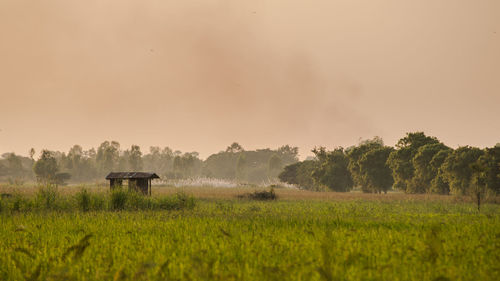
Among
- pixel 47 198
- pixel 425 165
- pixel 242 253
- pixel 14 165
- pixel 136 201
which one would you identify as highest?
pixel 14 165

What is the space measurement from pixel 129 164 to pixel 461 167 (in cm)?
11709

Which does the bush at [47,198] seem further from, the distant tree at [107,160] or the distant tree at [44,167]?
the distant tree at [107,160]

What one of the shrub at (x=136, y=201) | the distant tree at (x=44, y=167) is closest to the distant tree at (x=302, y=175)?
the distant tree at (x=44, y=167)

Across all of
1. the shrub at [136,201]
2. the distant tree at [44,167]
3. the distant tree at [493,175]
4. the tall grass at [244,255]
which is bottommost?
the tall grass at [244,255]

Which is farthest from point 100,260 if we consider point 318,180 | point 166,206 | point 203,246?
point 318,180

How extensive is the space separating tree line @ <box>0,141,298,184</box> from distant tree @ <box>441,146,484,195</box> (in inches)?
1940

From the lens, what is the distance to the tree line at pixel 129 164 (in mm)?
83456

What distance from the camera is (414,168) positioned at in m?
46.9

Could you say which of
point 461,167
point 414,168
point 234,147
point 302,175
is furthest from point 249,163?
point 461,167

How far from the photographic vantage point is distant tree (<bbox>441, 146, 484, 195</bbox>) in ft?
120

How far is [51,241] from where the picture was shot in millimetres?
11680

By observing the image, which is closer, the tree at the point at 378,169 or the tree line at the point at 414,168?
the tree line at the point at 414,168

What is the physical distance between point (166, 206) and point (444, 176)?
2877 centimetres

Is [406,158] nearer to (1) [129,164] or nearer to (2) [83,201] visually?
(2) [83,201]
